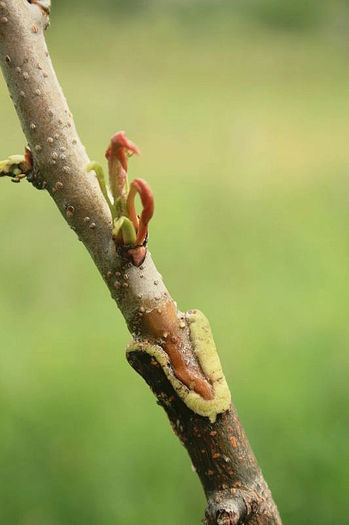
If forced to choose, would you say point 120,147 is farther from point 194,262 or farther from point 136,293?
point 194,262

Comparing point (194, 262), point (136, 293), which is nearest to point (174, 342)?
point (136, 293)

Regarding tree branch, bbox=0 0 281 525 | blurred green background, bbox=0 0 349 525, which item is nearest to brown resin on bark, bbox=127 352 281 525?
tree branch, bbox=0 0 281 525

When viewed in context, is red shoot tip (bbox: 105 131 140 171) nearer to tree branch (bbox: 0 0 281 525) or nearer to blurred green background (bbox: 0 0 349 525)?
tree branch (bbox: 0 0 281 525)

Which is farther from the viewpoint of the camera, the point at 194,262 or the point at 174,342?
the point at 194,262

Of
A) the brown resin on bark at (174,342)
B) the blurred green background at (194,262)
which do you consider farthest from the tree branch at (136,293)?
the blurred green background at (194,262)

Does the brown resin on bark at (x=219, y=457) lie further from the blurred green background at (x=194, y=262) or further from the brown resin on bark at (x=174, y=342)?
the blurred green background at (x=194, y=262)

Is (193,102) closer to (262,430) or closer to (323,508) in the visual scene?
(262,430)
